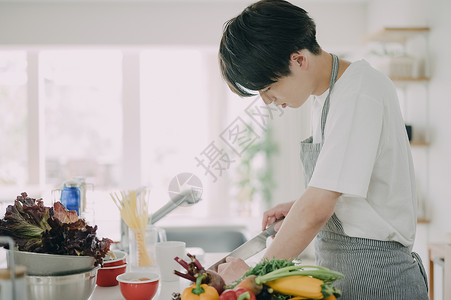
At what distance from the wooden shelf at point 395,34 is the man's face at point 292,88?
2022 mm

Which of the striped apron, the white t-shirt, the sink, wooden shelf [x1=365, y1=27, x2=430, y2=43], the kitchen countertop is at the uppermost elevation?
wooden shelf [x1=365, y1=27, x2=430, y2=43]

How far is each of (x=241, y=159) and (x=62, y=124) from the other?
2.11 meters

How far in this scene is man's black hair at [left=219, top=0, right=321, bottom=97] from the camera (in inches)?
47.2

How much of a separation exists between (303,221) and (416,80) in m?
2.19

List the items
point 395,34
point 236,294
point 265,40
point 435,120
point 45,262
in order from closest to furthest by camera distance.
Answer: point 236,294 < point 45,262 < point 265,40 < point 435,120 < point 395,34

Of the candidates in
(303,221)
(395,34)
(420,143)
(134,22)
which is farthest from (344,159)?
(134,22)

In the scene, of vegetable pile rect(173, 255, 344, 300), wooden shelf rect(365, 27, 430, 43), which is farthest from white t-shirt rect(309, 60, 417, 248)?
wooden shelf rect(365, 27, 430, 43)

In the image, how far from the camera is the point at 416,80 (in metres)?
2.98

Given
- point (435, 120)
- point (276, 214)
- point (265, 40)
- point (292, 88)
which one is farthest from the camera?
point (435, 120)

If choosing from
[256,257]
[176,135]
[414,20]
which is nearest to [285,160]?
[176,135]

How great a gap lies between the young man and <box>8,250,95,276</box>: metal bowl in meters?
0.39

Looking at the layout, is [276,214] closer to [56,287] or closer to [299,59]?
[299,59]

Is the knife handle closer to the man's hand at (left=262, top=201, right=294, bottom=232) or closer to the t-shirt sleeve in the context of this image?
the man's hand at (left=262, top=201, right=294, bottom=232)

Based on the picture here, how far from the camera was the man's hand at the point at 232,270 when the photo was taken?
46.0 inches
